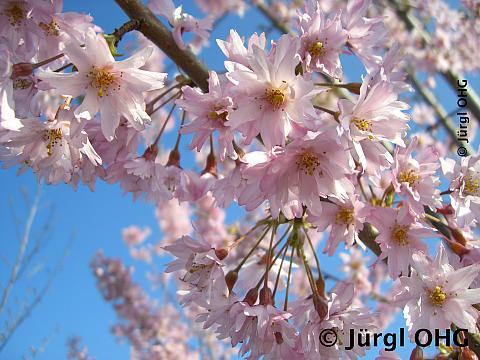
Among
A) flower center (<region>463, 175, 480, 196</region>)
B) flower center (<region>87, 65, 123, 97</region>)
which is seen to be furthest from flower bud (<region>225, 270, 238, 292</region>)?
flower center (<region>463, 175, 480, 196</region>)

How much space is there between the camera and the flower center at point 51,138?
131cm

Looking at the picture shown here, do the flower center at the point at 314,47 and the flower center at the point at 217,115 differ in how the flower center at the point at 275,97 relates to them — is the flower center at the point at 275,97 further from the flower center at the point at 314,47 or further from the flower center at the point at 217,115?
the flower center at the point at 314,47

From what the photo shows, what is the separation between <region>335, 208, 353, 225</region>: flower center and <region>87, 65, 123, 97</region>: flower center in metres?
0.89

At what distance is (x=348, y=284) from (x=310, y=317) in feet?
0.59

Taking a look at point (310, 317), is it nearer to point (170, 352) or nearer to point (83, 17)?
point (83, 17)

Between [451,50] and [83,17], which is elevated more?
[451,50]

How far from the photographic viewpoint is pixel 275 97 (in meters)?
1.12

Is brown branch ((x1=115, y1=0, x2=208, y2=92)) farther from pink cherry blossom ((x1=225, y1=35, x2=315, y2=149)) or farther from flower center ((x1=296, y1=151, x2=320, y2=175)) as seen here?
flower center ((x1=296, y1=151, x2=320, y2=175))

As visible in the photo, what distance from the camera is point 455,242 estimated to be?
1415 mm

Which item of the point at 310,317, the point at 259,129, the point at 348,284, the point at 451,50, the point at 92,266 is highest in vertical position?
the point at 451,50

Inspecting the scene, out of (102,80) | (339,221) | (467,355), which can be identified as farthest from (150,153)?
(467,355)

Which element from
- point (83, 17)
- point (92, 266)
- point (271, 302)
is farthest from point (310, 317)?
point (92, 266)

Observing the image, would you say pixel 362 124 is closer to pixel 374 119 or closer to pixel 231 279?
pixel 374 119

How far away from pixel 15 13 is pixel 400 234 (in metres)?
1.56
